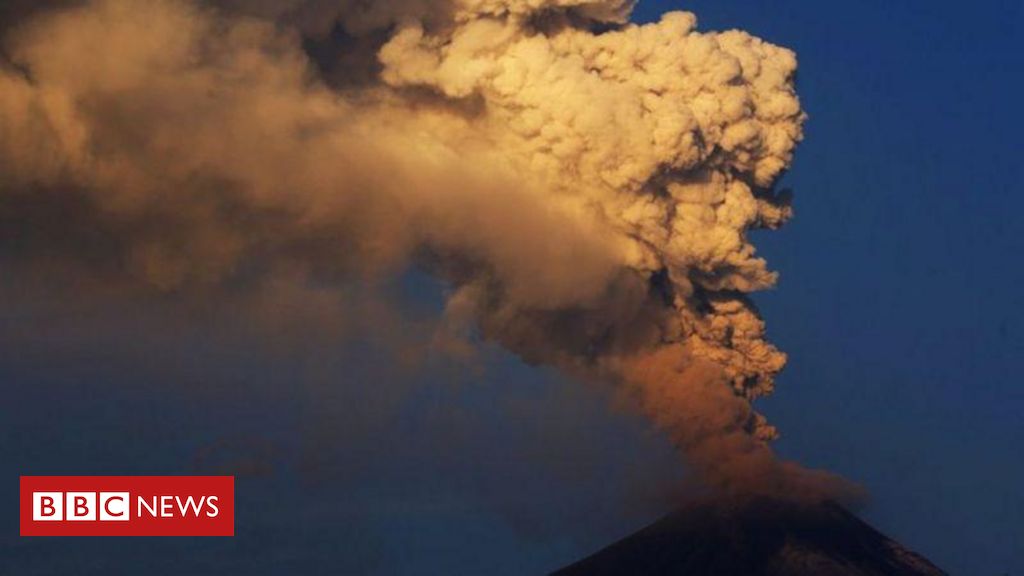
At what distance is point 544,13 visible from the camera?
146 feet

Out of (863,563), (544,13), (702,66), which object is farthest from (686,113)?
(863,563)

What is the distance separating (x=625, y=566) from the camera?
69.4 meters

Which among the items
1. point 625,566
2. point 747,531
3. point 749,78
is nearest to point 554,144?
point 749,78

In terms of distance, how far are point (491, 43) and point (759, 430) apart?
1622 cm

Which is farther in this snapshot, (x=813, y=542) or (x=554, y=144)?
(x=813, y=542)

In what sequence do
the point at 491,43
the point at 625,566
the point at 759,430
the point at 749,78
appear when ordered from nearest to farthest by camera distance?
the point at 491,43, the point at 749,78, the point at 759,430, the point at 625,566

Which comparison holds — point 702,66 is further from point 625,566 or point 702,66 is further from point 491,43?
point 625,566

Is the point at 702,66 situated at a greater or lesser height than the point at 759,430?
greater

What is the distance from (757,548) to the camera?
217 ft

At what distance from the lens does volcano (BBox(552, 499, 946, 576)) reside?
6356 cm

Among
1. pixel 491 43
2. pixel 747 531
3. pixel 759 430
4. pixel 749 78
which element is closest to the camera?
pixel 491 43

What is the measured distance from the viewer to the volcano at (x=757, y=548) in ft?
209

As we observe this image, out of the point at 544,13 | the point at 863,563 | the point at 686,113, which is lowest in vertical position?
the point at 863,563

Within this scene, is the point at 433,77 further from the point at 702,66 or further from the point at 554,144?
the point at 702,66
